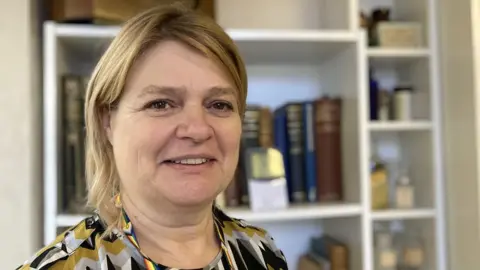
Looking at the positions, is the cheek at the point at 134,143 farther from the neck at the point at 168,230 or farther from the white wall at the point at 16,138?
the white wall at the point at 16,138

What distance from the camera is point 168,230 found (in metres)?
0.75

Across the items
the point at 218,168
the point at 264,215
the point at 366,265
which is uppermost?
the point at 218,168

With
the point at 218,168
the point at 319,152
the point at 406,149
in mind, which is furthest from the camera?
the point at 406,149

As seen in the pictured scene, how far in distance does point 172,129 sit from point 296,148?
0.80m

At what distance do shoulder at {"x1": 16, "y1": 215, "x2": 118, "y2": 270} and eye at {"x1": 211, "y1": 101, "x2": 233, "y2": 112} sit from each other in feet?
0.80

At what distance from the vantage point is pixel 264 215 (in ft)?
4.30

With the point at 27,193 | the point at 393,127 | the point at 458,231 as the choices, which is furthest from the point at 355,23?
the point at 27,193

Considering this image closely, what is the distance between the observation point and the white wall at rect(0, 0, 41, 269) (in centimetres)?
118

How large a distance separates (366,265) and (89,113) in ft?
2.88

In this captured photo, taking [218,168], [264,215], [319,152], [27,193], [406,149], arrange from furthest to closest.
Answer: [406,149]
[319,152]
[264,215]
[27,193]
[218,168]

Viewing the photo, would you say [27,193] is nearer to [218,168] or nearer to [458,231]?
[218,168]

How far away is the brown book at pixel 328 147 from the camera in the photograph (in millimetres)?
1433

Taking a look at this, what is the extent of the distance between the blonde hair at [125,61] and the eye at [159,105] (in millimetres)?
51

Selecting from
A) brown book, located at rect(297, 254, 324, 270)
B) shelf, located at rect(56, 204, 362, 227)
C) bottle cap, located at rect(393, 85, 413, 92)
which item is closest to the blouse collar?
shelf, located at rect(56, 204, 362, 227)
